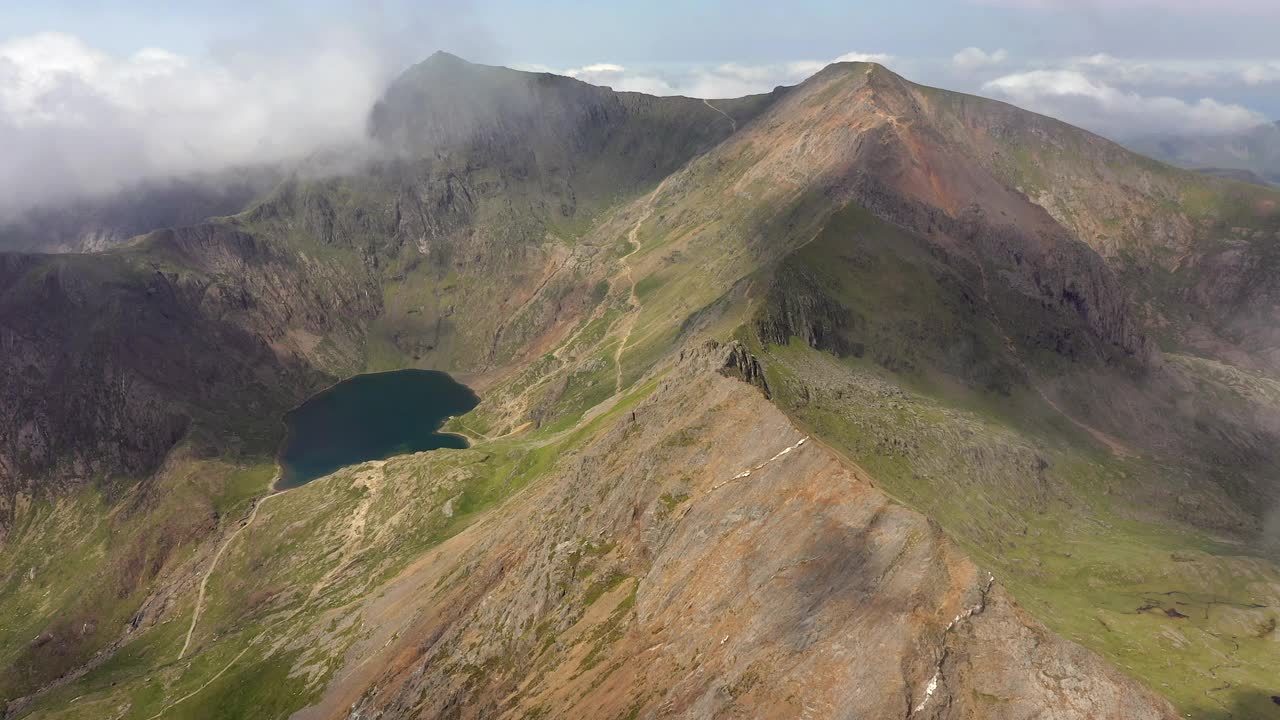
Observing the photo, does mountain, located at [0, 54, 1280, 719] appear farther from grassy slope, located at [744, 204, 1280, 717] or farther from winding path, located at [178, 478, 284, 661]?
winding path, located at [178, 478, 284, 661]

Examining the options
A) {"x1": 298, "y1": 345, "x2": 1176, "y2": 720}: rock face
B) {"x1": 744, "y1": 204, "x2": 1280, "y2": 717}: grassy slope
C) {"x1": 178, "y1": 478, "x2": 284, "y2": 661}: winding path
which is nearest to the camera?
{"x1": 298, "y1": 345, "x2": 1176, "y2": 720}: rock face

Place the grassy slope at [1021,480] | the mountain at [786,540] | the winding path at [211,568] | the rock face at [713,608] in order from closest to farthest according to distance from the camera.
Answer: the rock face at [713,608], the mountain at [786,540], the grassy slope at [1021,480], the winding path at [211,568]

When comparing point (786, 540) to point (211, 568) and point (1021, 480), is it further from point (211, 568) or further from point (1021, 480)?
point (211, 568)

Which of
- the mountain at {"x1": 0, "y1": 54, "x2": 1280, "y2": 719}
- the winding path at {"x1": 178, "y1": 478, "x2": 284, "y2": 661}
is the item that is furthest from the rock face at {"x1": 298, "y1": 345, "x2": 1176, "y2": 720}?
the winding path at {"x1": 178, "y1": 478, "x2": 284, "y2": 661}

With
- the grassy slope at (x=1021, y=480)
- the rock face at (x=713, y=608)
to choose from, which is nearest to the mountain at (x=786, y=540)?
the rock face at (x=713, y=608)

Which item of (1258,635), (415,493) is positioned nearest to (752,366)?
(1258,635)

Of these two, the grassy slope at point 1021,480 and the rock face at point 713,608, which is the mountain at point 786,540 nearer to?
the rock face at point 713,608

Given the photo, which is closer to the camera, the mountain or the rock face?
the rock face

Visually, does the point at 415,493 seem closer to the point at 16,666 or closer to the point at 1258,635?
the point at 16,666
